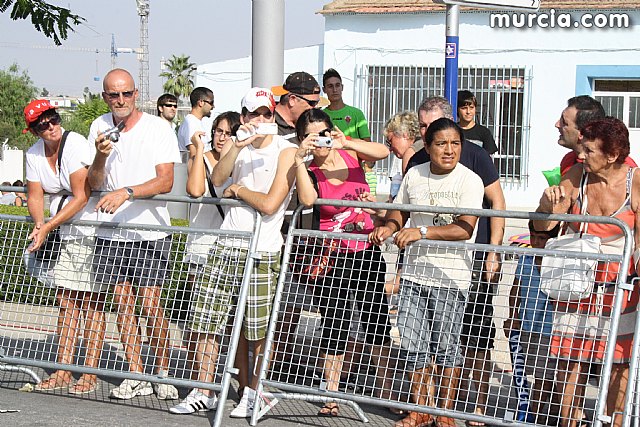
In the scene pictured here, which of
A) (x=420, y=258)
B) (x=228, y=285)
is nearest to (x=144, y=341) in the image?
(x=228, y=285)

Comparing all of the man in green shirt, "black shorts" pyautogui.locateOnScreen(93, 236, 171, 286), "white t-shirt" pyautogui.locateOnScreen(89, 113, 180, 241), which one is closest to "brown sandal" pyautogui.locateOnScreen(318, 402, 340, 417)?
"black shorts" pyautogui.locateOnScreen(93, 236, 171, 286)

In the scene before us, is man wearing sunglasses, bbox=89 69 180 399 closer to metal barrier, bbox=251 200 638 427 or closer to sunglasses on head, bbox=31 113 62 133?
sunglasses on head, bbox=31 113 62 133

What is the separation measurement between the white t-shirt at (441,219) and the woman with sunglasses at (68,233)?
2.17 metres

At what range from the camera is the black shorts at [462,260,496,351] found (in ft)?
17.7

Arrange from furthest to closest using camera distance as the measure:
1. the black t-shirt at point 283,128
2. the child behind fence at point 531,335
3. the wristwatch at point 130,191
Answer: the black t-shirt at point 283,128, the wristwatch at point 130,191, the child behind fence at point 531,335

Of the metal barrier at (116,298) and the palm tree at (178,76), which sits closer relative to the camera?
the metal barrier at (116,298)

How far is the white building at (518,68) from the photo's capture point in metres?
19.0

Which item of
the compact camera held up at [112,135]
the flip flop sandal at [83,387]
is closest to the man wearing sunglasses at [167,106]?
the compact camera held up at [112,135]

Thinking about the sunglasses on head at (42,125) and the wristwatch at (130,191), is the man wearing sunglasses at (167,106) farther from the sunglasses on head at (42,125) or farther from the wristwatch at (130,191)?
the wristwatch at (130,191)

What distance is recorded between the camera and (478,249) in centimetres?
531

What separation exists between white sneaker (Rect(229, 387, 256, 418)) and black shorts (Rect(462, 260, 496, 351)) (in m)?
1.35

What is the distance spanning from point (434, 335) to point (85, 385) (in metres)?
2.43

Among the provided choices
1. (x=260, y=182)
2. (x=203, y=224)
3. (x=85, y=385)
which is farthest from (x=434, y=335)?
(x=85, y=385)

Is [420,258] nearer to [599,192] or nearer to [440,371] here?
[440,371]
